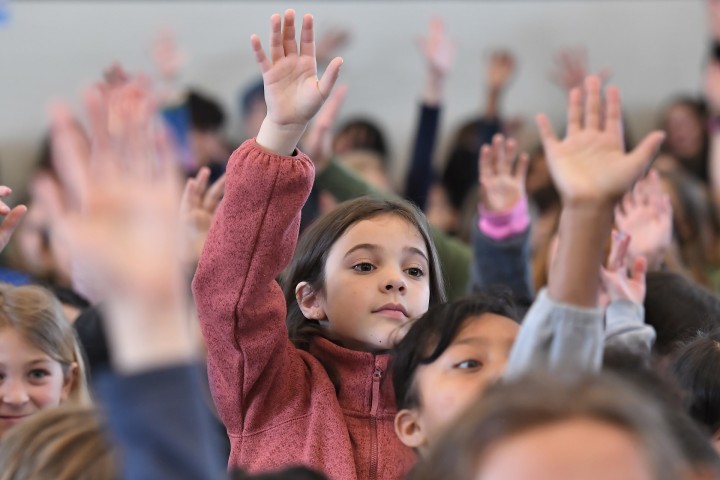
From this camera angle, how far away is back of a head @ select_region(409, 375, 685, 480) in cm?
101

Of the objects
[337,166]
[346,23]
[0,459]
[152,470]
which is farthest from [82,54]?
[152,470]

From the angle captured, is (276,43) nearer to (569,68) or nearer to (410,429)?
(410,429)

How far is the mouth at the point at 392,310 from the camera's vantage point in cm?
176

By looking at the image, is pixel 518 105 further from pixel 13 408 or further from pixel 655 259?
pixel 13 408

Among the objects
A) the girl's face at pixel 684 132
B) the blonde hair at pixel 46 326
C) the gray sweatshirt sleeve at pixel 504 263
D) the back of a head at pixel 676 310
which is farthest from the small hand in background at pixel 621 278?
the girl's face at pixel 684 132

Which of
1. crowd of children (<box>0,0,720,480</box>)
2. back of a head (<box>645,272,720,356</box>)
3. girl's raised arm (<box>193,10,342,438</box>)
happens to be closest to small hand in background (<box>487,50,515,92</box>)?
crowd of children (<box>0,0,720,480</box>)

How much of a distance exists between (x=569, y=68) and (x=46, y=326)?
124 inches

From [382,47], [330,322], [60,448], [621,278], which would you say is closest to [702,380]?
[621,278]

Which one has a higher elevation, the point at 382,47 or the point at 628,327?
the point at 628,327

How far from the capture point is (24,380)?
6.33ft

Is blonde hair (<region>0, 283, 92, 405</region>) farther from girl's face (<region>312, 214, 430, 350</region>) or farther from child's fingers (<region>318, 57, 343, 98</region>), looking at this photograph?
child's fingers (<region>318, 57, 343, 98</region>)

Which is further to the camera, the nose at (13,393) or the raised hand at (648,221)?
the raised hand at (648,221)

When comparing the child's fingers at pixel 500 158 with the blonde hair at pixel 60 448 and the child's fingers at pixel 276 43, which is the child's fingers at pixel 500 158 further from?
the blonde hair at pixel 60 448

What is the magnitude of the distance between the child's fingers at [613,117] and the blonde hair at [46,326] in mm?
1038
